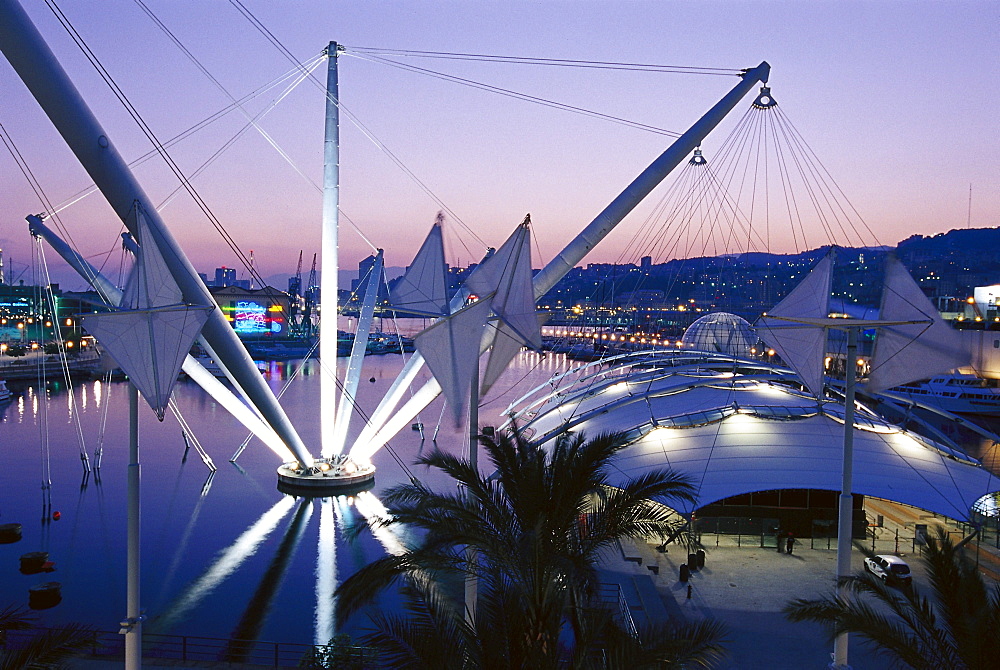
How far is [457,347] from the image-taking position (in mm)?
12367

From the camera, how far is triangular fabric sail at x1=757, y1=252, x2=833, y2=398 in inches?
545

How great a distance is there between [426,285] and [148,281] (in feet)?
15.6

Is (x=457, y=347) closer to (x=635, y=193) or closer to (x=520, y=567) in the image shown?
(x=520, y=567)

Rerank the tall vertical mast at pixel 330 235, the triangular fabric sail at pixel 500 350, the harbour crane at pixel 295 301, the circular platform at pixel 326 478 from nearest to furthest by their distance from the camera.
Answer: the triangular fabric sail at pixel 500 350 → the tall vertical mast at pixel 330 235 → the circular platform at pixel 326 478 → the harbour crane at pixel 295 301

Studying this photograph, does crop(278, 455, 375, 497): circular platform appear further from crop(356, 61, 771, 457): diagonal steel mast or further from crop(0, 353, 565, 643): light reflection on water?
crop(356, 61, 771, 457): diagonal steel mast

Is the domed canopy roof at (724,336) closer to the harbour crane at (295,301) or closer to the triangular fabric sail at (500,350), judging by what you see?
the triangular fabric sail at (500,350)

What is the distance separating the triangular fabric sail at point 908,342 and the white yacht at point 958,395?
159ft

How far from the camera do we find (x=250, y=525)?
26.1 metres

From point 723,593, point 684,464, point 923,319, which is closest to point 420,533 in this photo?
point 684,464

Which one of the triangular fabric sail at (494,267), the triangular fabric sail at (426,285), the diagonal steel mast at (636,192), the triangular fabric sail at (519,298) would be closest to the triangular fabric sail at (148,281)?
the triangular fabric sail at (426,285)

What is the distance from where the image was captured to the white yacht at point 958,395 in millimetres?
58906

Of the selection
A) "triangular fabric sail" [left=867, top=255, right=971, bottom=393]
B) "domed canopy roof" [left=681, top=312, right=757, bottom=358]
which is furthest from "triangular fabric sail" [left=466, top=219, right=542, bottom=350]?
"domed canopy roof" [left=681, top=312, right=757, bottom=358]

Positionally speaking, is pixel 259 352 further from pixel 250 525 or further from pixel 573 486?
pixel 573 486

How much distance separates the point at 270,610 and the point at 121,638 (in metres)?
3.30
